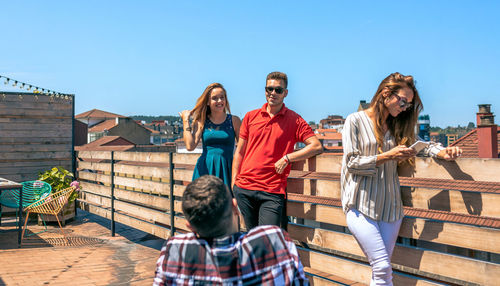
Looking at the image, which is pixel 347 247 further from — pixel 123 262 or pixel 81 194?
pixel 81 194

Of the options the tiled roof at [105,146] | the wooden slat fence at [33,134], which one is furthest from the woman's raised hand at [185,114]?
the wooden slat fence at [33,134]

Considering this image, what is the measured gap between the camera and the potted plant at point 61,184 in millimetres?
8375

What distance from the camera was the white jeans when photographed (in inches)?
108

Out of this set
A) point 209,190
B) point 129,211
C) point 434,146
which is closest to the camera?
point 209,190

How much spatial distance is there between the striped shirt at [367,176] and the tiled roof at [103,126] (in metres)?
67.6

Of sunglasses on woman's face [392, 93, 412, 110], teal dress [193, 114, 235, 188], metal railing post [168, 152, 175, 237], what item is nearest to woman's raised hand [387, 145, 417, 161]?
sunglasses on woman's face [392, 93, 412, 110]

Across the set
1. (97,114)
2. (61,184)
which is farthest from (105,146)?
(97,114)

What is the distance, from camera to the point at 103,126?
70.8 m

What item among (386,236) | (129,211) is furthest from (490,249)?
(129,211)

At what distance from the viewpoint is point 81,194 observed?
9.00 m

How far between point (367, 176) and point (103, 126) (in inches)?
2834

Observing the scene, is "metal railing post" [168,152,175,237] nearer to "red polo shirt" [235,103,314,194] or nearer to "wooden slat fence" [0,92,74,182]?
"red polo shirt" [235,103,314,194]

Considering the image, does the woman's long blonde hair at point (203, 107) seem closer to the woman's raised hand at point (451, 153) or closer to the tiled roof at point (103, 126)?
the woman's raised hand at point (451, 153)

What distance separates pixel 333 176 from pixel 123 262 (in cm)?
325
